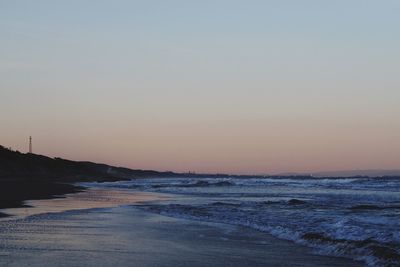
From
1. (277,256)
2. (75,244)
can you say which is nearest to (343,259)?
(277,256)

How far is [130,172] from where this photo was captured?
17200cm

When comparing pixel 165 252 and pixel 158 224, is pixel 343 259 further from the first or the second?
pixel 158 224

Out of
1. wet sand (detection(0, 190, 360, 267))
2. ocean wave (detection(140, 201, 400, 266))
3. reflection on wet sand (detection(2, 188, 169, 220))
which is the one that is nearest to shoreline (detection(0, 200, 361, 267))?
wet sand (detection(0, 190, 360, 267))

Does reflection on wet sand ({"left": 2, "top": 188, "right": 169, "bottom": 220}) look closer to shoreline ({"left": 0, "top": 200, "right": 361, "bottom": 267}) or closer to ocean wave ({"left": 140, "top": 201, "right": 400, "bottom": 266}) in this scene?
shoreline ({"left": 0, "top": 200, "right": 361, "bottom": 267})

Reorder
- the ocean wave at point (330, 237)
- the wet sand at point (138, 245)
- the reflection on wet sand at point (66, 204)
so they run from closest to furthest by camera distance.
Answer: the wet sand at point (138, 245)
the ocean wave at point (330, 237)
the reflection on wet sand at point (66, 204)

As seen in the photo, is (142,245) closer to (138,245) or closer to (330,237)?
(138,245)

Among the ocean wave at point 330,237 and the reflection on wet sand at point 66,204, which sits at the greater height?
the reflection on wet sand at point 66,204

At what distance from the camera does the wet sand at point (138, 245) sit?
9547mm

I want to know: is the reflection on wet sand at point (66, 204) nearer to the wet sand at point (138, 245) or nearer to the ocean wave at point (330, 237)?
the wet sand at point (138, 245)

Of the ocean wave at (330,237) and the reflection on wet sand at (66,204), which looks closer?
the ocean wave at (330,237)

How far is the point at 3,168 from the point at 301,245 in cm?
6171

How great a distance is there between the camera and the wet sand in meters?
9.55

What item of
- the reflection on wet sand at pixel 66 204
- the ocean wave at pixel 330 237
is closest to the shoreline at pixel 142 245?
the ocean wave at pixel 330 237

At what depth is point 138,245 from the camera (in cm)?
1145
